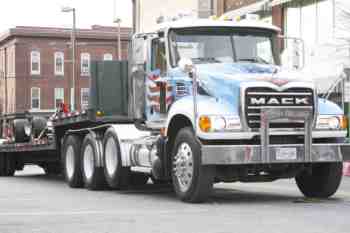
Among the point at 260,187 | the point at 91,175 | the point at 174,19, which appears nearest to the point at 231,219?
the point at 174,19

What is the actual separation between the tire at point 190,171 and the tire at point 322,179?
208 cm

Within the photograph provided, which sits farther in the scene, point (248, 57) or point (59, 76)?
point (59, 76)

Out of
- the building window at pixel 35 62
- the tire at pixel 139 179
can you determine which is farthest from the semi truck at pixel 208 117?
the building window at pixel 35 62

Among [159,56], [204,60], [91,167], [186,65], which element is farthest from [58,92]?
[186,65]

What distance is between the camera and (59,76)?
245 feet

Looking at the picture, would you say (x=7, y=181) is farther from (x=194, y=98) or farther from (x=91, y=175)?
(x=194, y=98)

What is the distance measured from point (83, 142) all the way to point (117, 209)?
483 centimetres

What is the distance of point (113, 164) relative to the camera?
1514cm

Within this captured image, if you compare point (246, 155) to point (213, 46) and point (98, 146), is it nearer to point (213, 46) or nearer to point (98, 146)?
point (213, 46)

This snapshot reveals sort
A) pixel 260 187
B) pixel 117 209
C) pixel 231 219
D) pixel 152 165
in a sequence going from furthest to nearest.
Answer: pixel 260 187
pixel 152 165
pixel 117 209
pixel 231 219

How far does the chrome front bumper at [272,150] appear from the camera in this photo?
1194 centimetres

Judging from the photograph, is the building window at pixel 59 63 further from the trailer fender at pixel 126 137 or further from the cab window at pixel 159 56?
the cab window at pixel 159 56

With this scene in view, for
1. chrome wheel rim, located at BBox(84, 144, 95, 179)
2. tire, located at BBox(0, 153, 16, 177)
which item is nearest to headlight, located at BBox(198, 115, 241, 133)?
chrome wheel rim, located at BBox(84, 144, 95, 179)

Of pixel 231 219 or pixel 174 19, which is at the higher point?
pixel 174 19
